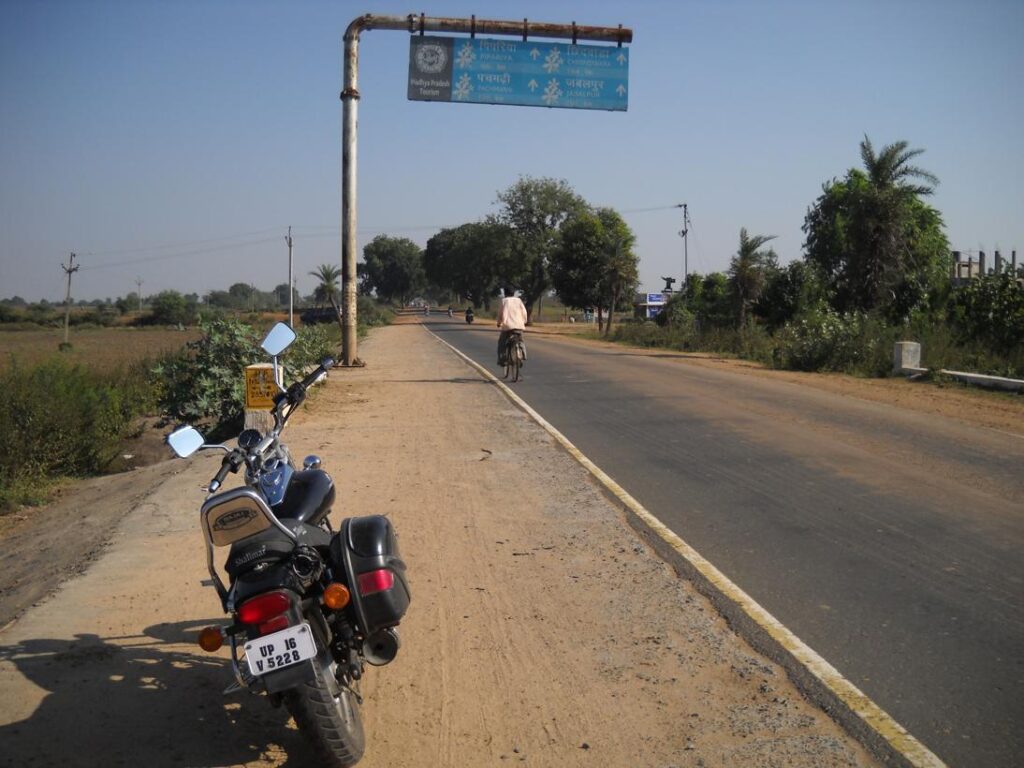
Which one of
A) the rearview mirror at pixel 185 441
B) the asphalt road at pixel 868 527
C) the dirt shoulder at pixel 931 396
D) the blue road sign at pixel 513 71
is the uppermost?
the blue road sign at pixel 513 71

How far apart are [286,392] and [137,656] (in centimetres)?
160

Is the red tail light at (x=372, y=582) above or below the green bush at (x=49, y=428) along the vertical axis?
above

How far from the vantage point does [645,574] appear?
610 centimetres

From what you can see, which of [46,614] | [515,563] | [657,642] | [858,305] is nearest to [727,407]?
[515,563]

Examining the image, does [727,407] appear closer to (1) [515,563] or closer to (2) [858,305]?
(1) [515,563]

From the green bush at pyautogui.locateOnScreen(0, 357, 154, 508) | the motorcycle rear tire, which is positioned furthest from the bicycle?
the motorcycle rear tire

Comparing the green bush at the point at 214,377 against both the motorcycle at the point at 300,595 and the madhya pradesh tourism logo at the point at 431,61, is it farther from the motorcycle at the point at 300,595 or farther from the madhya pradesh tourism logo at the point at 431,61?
the motorcycle at the point at 300,595

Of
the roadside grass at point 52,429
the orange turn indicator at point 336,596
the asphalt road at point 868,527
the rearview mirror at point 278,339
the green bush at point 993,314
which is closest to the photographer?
the orange turn indicator at point 336,596

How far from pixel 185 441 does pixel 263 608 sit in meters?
0.91

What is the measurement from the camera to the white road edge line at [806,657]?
Answer: 384 centimetres

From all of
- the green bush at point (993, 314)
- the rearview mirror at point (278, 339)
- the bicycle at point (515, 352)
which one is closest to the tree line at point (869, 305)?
the green bush at point (993, 314)

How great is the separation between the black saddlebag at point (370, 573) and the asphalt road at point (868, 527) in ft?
7.17

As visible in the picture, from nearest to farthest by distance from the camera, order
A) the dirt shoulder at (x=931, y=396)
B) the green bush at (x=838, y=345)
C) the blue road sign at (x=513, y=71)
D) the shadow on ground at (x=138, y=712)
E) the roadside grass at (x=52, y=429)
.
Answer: the shadow on ground at (x=138, y=712) → the roadside grass at (x=52, y=429) → the dirt shoulder at (x=931, y=396) → the blue road sign at (x=513, y=71) → the green bush at (x=838, y=345)

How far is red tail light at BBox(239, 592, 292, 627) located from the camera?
3.58 meters
